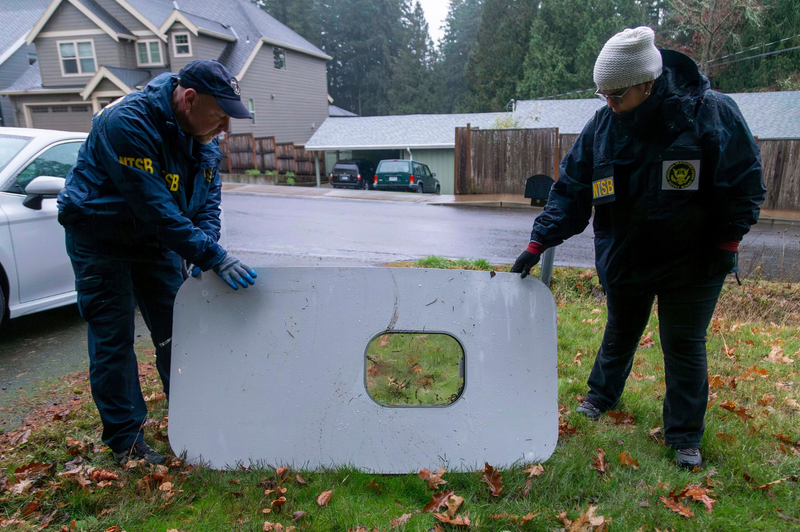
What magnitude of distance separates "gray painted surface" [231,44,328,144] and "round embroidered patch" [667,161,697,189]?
25.7 metres

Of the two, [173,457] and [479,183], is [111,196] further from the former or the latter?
[479,183]

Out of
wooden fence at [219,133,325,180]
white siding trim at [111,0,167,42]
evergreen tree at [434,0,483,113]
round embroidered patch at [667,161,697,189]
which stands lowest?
round embroidered patch at [667,161,697,189]

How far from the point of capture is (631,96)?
2396mm

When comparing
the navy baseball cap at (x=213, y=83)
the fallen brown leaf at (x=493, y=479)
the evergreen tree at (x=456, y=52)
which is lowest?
the fallen brown leaf at (x=493, y=479)

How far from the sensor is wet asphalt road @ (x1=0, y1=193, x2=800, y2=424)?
4.21 meters

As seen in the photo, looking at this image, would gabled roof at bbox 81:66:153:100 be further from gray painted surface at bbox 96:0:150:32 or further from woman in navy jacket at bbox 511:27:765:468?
woman in navy jacket at bbox 511:27:765:468

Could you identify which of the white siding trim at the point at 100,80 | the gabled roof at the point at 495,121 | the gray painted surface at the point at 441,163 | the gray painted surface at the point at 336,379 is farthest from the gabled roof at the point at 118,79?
the gray painted surface at the point at 336,379

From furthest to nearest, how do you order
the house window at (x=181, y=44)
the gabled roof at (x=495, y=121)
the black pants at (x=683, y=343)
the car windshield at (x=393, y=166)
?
the house window at (x=181, y=44) < the gabled roof at (x=495, y=121) < the car windshield at (x=393, y=166) < the black pants at (x=683, y=343)

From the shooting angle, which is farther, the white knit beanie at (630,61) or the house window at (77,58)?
the house window at (77,58)

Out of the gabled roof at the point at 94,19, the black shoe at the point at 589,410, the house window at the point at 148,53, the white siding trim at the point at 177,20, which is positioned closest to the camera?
the black shoe at the point at 589,410

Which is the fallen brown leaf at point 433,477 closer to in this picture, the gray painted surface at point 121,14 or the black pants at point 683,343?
the black pants at point 683,343

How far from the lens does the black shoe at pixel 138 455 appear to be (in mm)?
2533

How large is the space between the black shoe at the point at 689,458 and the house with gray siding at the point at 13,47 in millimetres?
31924

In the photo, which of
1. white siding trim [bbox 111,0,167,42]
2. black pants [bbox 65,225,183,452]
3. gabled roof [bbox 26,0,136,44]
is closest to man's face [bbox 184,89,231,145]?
black pants [bbox 65,225,183,452]
